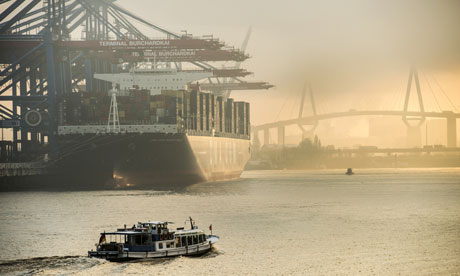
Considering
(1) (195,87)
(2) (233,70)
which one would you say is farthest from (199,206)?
(2) (233,70)

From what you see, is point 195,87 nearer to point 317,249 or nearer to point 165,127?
point 165,127

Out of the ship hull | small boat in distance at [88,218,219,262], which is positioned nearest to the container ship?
the ship hull

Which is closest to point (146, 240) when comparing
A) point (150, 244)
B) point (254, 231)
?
point (150, 244)

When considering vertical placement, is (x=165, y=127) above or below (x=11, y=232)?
above

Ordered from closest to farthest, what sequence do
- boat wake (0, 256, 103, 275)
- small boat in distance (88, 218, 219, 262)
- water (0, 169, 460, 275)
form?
boat wake (0, 256, 103, 275), water (0, 169, 460, 275), small boat in distance (88, 218, 219, 262)

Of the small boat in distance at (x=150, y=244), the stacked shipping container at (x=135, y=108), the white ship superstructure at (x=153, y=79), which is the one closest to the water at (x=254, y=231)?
the small boat in distance at (x=150, y=244)

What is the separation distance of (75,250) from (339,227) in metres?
20.2

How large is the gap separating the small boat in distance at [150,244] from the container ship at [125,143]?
44879 mm

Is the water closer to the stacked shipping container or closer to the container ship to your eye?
the container ship

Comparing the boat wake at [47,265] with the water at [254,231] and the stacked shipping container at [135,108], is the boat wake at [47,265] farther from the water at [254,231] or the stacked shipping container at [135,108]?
the stacked shipping container at [135,108]

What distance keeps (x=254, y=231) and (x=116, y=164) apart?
38.9 metres

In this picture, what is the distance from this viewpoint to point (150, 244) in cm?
4341

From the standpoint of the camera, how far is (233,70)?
131 meters

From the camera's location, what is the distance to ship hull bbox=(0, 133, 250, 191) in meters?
89.1
